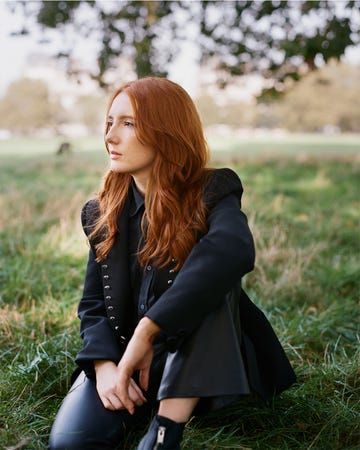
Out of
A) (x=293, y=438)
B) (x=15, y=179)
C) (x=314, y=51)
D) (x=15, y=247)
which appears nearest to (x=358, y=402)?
(x=293, y=438)

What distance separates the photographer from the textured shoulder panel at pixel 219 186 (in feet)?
6.79

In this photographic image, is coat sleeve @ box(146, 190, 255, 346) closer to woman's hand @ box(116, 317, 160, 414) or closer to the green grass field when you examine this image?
woman's hand @ box(116, 317, 160, 414)

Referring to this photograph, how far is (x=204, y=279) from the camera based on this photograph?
6.05ft

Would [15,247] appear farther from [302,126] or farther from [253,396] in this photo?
[302,126]

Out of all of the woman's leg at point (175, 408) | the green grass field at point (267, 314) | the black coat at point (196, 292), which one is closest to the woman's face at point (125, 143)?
the black coat at point (196, 292)

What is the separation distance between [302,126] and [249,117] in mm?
6392

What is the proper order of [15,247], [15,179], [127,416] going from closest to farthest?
[127,416] → [15,247] → [15,179]

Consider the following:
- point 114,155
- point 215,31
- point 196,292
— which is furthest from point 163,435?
point 215,31

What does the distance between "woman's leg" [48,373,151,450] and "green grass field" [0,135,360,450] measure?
108 millimetres

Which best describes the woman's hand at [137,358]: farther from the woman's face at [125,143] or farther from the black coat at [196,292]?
the woman's face at [125,143]

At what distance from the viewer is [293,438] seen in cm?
219

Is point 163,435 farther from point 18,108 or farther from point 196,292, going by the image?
point 18,108

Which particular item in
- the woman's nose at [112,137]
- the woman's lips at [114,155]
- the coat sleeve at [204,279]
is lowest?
the coat sleeve at [204,279]

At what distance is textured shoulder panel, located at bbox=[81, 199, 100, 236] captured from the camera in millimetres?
2336
